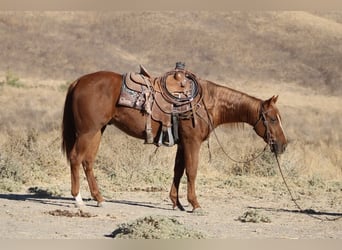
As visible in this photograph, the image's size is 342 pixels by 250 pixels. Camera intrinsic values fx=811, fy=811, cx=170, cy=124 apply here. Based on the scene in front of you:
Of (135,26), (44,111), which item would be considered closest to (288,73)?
(135,26)

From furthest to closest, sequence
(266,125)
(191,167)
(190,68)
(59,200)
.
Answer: (190,68) → (59,200) → (266,125) → (191,167)

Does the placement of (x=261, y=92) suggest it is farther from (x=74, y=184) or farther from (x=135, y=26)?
(x=74, y=184)

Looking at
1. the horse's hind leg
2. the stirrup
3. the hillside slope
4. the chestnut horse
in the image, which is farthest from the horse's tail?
the hillside slope

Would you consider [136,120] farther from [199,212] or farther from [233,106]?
[199,212]

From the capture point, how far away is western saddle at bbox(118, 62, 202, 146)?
11.9 metres

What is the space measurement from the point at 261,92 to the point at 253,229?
30311 millimetres

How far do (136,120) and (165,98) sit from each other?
54 cm

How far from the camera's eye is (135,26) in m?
51.1

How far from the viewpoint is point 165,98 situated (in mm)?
11938

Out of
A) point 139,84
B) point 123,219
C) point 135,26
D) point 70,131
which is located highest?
point 135,26

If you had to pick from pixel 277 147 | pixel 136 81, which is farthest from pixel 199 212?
pixel 136 81

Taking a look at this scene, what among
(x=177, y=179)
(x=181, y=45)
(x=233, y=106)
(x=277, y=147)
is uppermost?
(x=181, y=45)

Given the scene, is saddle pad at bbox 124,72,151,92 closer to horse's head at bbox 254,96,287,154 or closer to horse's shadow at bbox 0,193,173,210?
horse's head at bbox 254,96,287,154

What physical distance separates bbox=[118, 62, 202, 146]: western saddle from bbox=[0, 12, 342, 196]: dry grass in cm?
321
